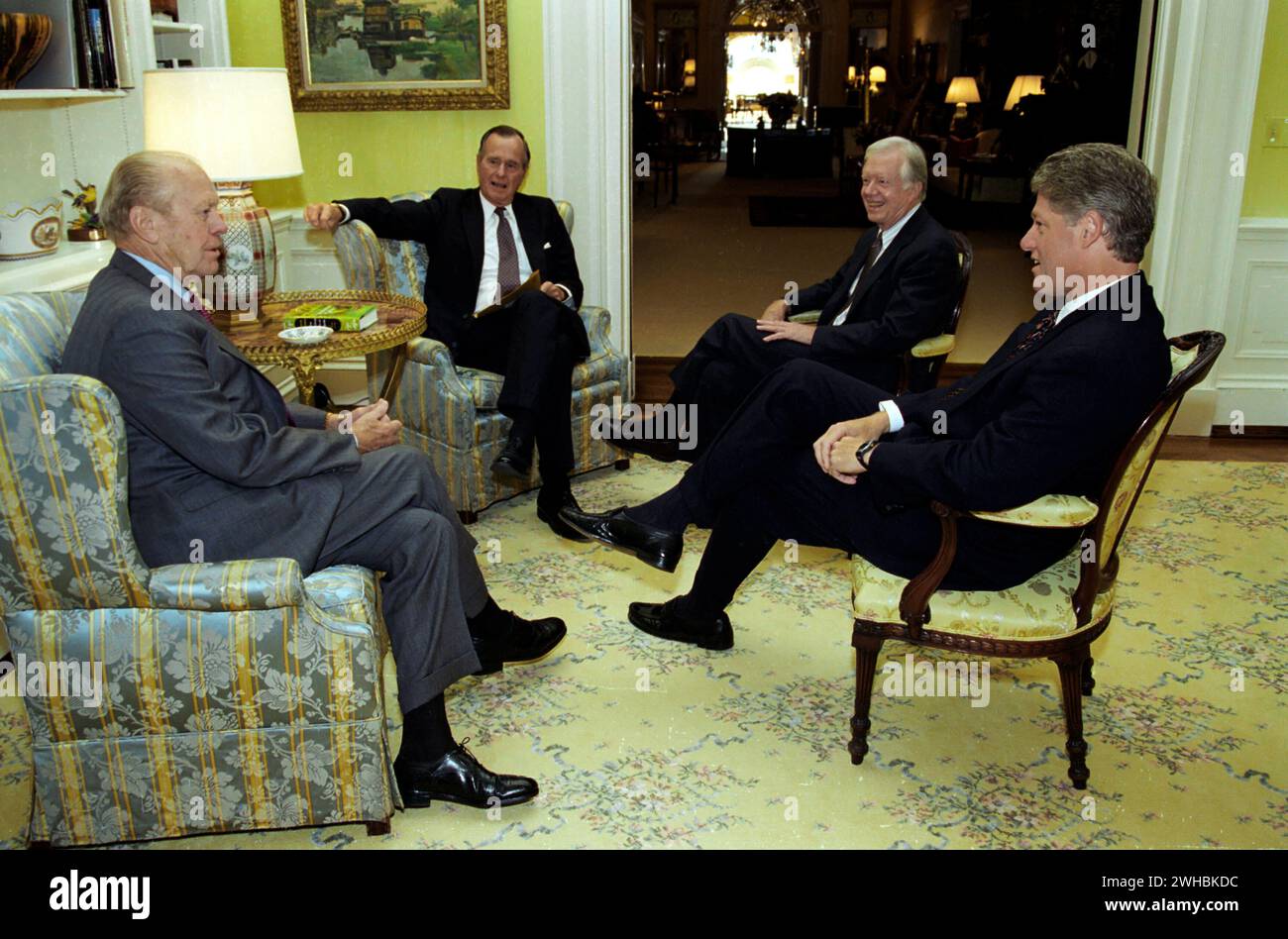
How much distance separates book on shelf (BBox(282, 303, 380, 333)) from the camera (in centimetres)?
357

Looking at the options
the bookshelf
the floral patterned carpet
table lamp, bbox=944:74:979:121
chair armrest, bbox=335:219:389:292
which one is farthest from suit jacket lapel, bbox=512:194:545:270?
table lamp, bbox=944:74:979:121

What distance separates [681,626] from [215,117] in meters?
2.18

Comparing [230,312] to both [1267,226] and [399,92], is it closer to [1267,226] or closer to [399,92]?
[399,92]

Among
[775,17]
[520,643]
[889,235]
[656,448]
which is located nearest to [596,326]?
[656,448]

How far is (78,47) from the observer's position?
3668 mm

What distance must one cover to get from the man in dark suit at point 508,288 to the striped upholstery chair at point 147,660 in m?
1.70

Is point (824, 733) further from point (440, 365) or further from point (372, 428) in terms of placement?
point (440, 365)

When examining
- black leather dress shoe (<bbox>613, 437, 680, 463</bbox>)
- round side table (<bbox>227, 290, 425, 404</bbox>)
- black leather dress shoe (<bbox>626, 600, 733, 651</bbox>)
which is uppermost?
round side table (<bbox>227, 290, 425, 404</bbox>)

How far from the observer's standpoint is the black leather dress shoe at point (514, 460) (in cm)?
393

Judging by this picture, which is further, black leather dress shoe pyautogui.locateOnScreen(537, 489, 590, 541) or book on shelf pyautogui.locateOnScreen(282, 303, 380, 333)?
black leather dress shoe pyautogui.locateOnScreen(537, 489, 590, 541)

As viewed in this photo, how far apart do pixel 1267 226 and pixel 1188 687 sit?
9.08 ft

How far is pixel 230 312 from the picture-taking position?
3695mm

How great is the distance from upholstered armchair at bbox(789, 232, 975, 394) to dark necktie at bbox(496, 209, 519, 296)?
1.52m

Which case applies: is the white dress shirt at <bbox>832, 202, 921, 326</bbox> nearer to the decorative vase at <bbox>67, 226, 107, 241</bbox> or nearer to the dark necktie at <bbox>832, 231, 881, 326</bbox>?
the dark necktie at <bbox>832, 231, 881, 326</bbox>
